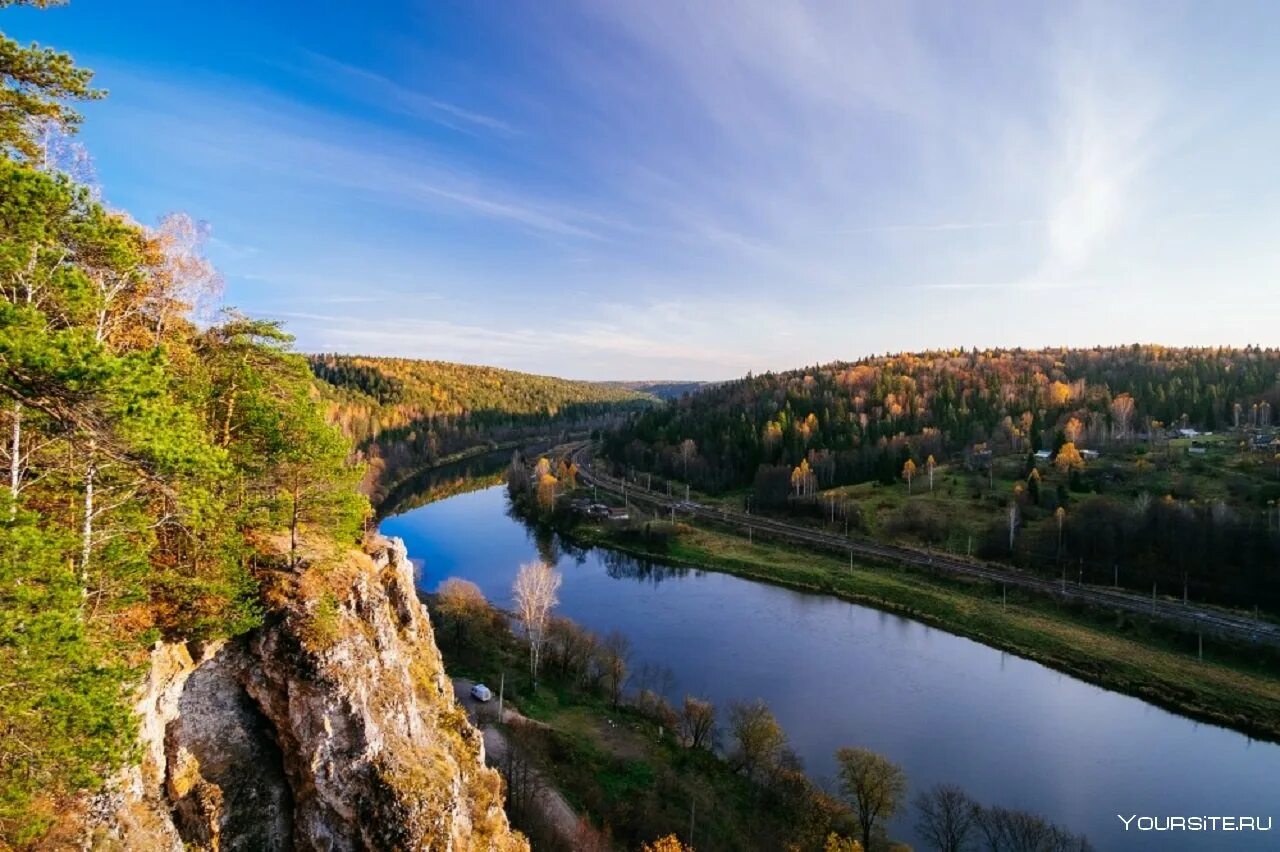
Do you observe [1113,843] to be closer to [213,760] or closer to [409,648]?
[409,648]

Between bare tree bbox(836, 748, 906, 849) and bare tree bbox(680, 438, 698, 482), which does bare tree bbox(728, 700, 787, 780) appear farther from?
bare tree bbox(680, 438, 698, 482)

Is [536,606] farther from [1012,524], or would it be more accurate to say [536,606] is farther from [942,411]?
[942,411]

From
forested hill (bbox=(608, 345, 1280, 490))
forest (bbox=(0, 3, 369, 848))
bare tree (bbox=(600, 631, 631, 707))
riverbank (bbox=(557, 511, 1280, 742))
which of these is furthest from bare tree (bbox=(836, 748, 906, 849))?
forested hill (bbox=(608, 345, 1280, 490))

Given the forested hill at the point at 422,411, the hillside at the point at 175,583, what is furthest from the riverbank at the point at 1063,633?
the forested hill at the point at 422,411

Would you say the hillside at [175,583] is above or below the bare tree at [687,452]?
above

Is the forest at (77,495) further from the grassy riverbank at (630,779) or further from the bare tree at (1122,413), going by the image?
the bare tree at (1122,413)
